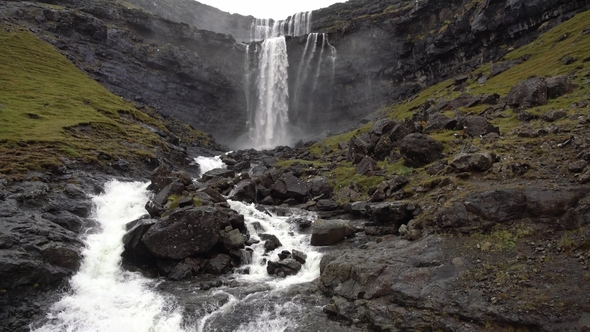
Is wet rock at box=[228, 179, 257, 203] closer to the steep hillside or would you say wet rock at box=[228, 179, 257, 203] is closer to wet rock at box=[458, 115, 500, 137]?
the steep hillside

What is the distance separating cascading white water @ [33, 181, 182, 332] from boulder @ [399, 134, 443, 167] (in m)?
21.1

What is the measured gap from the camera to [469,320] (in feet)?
43.0

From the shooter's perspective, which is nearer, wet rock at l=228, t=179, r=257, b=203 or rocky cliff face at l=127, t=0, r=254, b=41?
wet rock at l=228, t=179, r=257, b=203

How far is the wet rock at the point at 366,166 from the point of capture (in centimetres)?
3478

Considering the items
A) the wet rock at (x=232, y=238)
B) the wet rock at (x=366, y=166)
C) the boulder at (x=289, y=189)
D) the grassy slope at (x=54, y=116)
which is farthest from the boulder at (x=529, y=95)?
the grassy slope at (x=54, y=116)

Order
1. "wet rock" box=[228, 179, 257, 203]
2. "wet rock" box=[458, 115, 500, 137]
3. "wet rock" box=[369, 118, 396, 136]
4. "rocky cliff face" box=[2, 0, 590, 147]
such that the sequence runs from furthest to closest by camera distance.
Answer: "rocky cliff face" box=[2, 0, 590, 147]
"wet rock" box=[369, 118, 396, 136]
"wet rock" box=[228, 179, 257, 203]
"wet rock" box=[458, 115, 500, 137]

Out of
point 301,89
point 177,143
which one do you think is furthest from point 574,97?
point 301,89

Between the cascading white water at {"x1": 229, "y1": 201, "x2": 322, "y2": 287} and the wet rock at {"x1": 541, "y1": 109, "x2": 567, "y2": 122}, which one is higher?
the wet rock at {"x1": 541, "y1": 109, "x2": 567, "y2": 122}

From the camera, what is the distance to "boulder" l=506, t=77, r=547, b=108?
114 feet

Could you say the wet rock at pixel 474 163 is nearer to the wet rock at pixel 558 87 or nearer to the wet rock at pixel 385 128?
the wet rock at pixel 385 128

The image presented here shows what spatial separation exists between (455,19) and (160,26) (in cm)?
7031

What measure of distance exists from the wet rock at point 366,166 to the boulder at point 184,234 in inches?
649

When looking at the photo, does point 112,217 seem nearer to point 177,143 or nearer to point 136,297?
point 136,297

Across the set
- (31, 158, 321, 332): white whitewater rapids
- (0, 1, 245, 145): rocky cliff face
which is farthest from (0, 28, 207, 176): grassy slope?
(31, 158, 321, 332): white whitewater rapids
